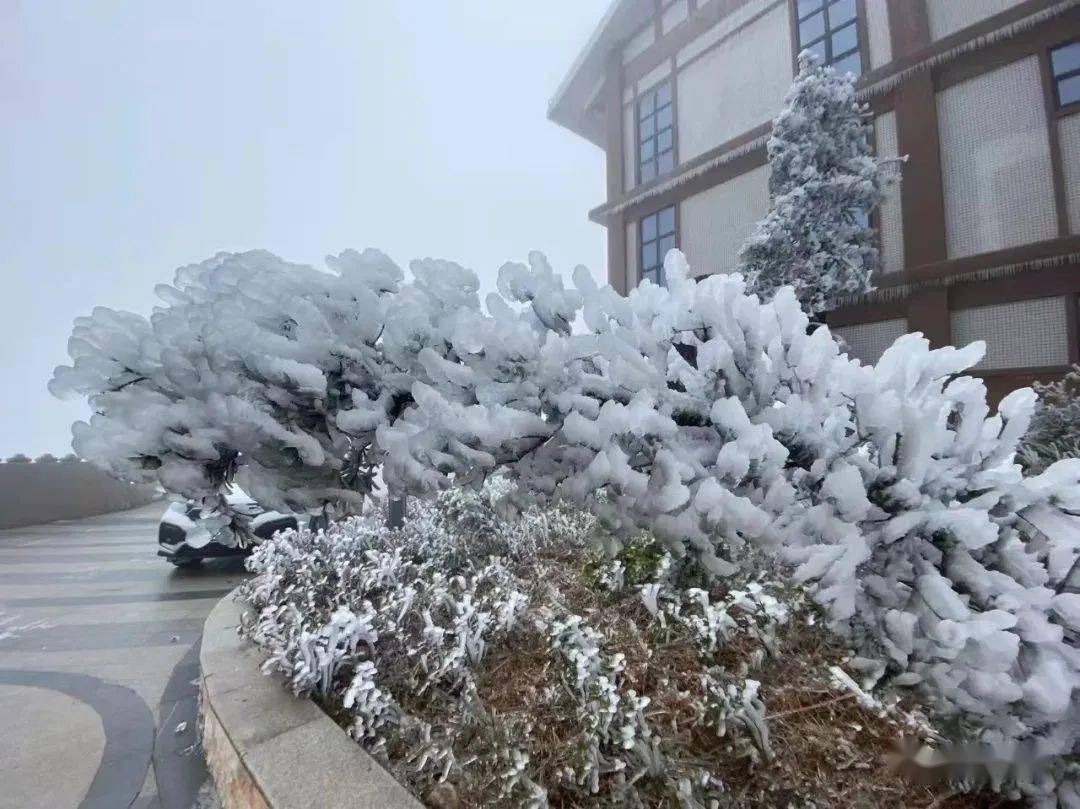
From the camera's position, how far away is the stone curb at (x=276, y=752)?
1835 mm

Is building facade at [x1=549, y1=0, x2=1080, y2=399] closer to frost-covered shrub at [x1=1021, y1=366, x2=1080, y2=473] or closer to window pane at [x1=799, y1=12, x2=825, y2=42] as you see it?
window pane at [x1=799, y1=12, x2=825, y2=42]

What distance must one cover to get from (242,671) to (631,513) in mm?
2730

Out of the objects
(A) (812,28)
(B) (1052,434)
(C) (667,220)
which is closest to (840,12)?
(A) (812,28)

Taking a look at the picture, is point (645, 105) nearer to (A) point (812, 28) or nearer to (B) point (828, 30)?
(A) point (812, 28)

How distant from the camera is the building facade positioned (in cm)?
636

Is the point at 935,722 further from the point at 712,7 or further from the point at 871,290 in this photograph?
the point at 712,7

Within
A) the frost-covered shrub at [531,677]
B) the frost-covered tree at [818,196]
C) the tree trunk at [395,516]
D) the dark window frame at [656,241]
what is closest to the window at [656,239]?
the dark window frame at [656,241]

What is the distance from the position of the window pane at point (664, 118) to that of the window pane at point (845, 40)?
2.92m

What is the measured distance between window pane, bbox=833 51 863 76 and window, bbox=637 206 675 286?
3189 millimetres

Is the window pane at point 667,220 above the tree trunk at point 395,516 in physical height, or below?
above

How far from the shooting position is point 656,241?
10531 millimetres

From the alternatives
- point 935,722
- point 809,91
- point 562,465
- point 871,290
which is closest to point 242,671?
point 562,465

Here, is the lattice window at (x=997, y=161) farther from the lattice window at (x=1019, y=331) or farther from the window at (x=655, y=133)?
the window at (x=655, y=133)

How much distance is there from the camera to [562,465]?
125 cm
